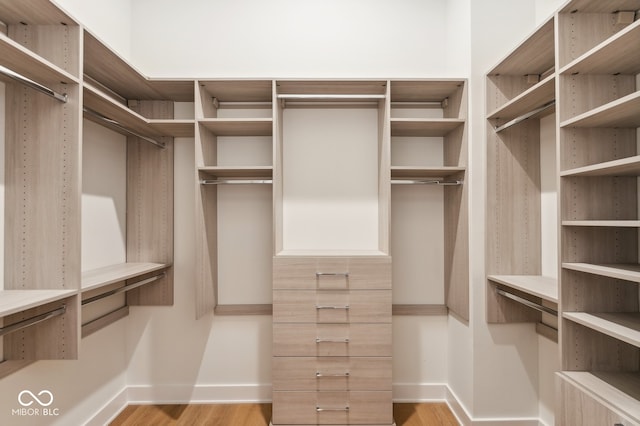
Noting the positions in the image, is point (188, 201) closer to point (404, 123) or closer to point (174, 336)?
point (174, 336)

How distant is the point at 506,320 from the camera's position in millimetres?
2258

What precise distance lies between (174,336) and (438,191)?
2296 mm

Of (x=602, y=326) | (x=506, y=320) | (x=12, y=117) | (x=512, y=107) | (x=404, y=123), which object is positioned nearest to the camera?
(x=602, y=326)

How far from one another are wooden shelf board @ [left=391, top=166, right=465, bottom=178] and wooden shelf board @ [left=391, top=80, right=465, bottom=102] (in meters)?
0.57

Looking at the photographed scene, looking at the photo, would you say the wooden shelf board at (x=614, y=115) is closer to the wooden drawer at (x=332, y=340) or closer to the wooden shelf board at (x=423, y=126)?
the wooden shelf board at (x=423, y=126)

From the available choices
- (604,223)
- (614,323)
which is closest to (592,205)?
(604,223)

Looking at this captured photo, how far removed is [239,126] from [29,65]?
3.96 ft

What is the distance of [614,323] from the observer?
1.44m

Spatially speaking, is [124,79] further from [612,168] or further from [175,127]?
[612,168]

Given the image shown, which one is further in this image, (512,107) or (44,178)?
(512,107)

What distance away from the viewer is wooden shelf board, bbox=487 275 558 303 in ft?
5.72

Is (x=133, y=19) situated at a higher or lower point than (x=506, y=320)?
higher

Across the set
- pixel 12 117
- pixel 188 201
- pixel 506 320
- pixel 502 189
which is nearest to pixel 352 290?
pixel 506 320

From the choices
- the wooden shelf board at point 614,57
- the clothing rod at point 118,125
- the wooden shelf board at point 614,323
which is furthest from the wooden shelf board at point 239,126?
the wooden shelf board at point 614,323
